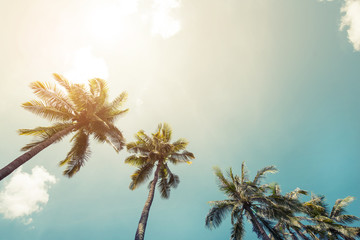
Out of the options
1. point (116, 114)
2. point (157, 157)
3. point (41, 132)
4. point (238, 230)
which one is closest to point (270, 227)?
point (238, 230)

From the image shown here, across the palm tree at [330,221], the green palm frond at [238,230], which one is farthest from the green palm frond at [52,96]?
the palm tree at [330,221]

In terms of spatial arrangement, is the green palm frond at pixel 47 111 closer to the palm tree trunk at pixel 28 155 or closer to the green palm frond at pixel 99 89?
the palm tree trunk at pixel 28 155

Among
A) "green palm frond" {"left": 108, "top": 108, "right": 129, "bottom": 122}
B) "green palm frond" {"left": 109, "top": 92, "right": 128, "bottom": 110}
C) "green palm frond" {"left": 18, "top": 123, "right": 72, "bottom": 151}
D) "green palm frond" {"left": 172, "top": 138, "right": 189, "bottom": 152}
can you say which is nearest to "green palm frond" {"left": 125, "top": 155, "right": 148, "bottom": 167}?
"green palm frond" {"left": 172, "top": 138, "right": 189, "bottom": 152}

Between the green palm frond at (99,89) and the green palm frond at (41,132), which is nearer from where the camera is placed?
the green palm frond at (41,132)

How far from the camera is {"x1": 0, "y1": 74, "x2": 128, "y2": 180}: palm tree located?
33.7 ft

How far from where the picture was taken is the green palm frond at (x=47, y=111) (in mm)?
10171

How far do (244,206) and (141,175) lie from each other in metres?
9.62

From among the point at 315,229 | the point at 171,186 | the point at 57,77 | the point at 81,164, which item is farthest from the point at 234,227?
the point at 57,77

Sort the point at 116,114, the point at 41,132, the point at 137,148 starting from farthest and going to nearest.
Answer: the point at 137,148 → the point at 116,114 → the point at 41,132

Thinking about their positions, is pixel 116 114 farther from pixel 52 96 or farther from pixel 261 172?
pixel 261 172

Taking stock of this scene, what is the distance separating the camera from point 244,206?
14.1 meters

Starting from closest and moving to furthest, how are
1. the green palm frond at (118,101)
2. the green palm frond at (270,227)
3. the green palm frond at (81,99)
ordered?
the green palm frond at (81,99)
the green palm frond at (270,227)
the green palm frond at (118,101)

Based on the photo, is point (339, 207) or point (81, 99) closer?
point (81, 99)

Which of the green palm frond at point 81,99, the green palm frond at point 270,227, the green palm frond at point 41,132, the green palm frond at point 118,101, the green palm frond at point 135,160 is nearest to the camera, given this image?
the green palm frond at point 41,132
